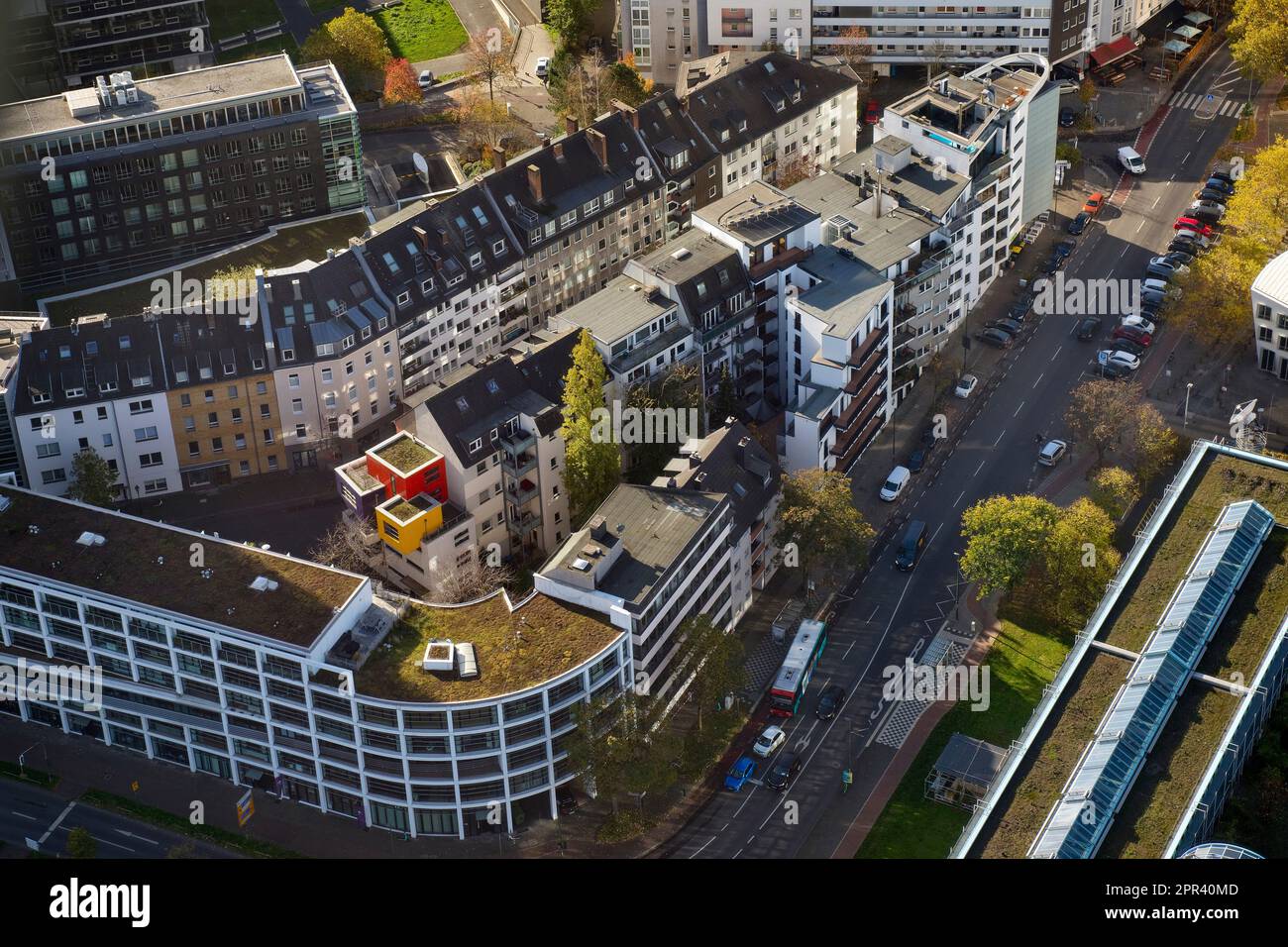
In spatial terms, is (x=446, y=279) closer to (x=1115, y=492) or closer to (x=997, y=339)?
(x=997, y=339)

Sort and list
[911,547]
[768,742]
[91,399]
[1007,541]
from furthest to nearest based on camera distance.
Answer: [91,399] < [911,547] < [1007,541] < [768,742]

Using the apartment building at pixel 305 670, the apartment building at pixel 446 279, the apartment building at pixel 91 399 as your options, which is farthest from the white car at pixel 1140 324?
the apartment building at pixel 91 399

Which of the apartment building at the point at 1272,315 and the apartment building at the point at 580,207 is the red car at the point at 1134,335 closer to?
the apartment building at the point at 1272,315

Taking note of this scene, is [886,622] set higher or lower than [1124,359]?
lower

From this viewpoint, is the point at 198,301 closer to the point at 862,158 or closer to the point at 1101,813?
the point at 862,158

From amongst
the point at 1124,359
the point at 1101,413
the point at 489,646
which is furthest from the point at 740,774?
the point at 1124,359

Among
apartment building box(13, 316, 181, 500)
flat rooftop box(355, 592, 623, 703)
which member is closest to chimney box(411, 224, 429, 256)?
apartment building box(13, 316, 181, 500)
